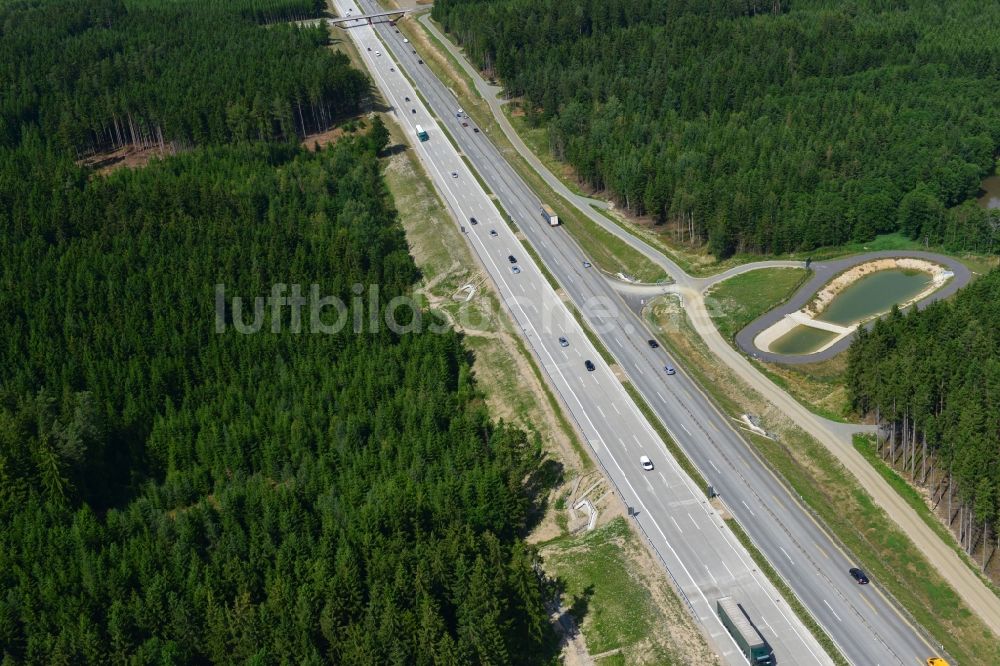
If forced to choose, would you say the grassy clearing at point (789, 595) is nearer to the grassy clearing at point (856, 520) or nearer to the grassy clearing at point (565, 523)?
the grassy clearing at point (856, 520)

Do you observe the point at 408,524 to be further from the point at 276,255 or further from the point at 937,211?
the point at 937,211

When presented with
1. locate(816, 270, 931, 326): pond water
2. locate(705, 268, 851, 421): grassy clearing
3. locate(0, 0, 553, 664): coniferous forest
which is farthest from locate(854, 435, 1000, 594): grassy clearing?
locate(0, 0, 553, 664): coniferous forest

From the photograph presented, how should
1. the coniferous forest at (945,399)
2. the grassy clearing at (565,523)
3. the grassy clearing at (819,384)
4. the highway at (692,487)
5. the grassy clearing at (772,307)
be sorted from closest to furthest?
1. the highway at (692,487)
2. the grassy clearing at (565,523)
3. the coniferous forest at (945,399)
4. the grassy clearing at (819,384)
5. the grassy clearing at (772,307)

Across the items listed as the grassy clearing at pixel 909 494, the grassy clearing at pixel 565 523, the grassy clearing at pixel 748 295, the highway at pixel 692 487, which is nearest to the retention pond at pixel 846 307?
the grassy clearing at pixel 748 295

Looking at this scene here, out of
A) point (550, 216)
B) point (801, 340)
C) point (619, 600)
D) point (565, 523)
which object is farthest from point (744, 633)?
point (550, 216)

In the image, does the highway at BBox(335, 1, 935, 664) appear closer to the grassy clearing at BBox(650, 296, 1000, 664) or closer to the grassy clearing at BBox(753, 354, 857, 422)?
the grassy clearing at BBox(650, 296, 1000, 664)

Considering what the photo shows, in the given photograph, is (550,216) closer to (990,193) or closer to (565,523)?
(565,523)

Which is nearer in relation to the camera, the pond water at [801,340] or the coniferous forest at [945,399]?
the coniferous forest at [945,399]

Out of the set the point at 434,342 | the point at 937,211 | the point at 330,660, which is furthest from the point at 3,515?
the point at 937,211
